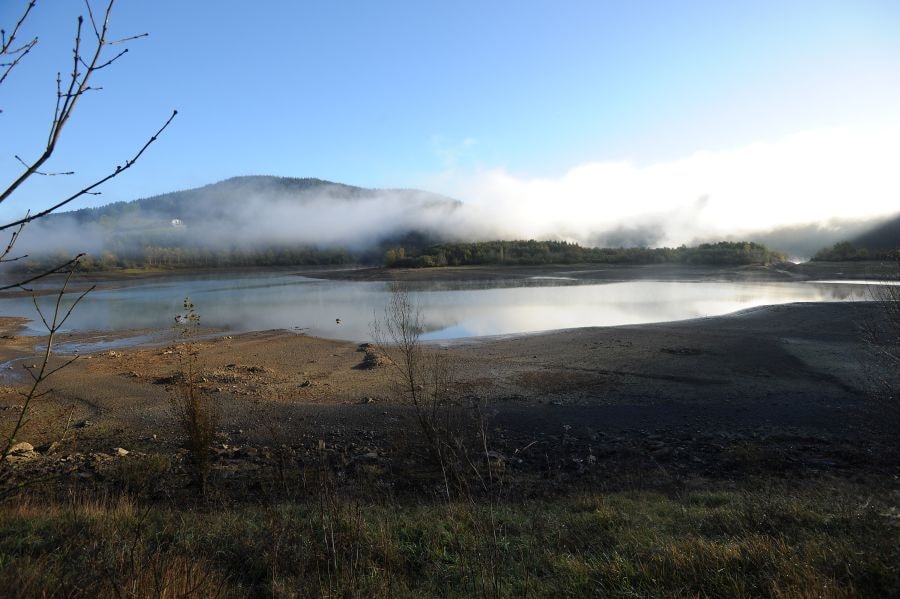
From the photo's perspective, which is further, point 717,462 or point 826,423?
point 826,423

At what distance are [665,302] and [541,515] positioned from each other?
27.4 m

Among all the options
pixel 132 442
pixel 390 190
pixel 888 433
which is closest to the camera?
pixel 888 433

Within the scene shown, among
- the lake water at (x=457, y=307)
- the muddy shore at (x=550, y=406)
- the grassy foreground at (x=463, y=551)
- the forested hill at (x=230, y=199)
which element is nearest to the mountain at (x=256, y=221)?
the forested hill at (x=230, y=199)

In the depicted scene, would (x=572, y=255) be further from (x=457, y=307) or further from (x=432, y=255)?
(x=457, y=307)

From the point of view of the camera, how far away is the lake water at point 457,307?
22.4 m

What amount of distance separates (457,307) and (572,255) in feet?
177

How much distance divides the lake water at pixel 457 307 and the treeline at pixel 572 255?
26658mm

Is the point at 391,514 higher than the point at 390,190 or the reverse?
the reverse

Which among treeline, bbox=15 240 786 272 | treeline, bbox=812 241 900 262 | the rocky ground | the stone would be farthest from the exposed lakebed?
treeline, bbox=15 240 786 272

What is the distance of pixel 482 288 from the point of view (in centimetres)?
4122

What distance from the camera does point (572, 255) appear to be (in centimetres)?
7844

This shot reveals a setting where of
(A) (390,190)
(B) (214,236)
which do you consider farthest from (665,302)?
(A) (390,190)

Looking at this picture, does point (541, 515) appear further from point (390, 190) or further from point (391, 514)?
point (390, 190)

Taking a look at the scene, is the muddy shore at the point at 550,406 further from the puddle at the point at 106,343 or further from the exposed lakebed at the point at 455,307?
the exposed lakebed at the point at 455,307
